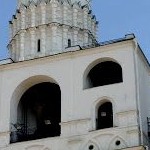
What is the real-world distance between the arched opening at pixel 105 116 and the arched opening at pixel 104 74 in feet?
7.76

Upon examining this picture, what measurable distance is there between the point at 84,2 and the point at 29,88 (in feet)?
42.8

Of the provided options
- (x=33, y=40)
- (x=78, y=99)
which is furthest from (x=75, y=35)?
(x=78, y=99)

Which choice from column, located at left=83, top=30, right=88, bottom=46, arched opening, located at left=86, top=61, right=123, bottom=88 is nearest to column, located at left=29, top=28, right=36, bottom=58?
column, located at left=83, top=30, right=88, bottom=46

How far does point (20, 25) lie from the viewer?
53.8 metres

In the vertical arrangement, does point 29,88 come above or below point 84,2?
below

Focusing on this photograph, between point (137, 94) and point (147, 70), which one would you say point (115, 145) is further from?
point (147, 70)

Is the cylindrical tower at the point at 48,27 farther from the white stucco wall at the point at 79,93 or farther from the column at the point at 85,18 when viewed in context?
the white stucco wall at the point at 79,93

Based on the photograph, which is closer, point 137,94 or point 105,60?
point 137,94

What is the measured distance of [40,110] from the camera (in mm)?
46062

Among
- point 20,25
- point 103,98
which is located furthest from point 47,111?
point 20,25

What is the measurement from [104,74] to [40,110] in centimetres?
548

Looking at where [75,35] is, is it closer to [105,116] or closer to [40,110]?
[40,110]

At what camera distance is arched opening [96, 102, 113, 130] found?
1629 inches

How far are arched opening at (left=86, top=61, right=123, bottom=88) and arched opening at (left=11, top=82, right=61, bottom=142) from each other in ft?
9.61
